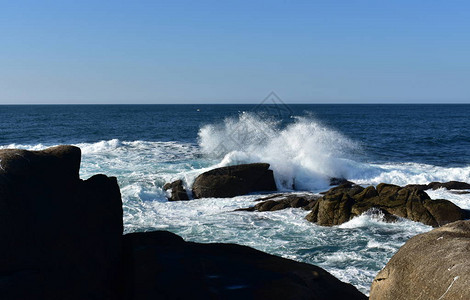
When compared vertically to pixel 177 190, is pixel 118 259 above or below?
above

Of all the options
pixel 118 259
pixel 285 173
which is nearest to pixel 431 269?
pixel 118 259

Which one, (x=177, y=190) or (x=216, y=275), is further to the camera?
(x=177, y=190)

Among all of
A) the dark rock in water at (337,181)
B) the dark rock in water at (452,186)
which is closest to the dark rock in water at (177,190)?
the dark rock in water at (337,181)

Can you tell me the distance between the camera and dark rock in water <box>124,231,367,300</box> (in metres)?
5.59

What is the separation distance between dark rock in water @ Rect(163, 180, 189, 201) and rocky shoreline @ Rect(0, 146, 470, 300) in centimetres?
1172

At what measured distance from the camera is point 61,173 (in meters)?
6.15

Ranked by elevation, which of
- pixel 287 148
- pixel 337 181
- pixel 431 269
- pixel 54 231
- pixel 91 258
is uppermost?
pixel 54 231

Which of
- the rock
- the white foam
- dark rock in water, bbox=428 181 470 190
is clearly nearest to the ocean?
the white foam

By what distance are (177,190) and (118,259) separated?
13.2 metres

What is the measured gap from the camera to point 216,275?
6062 millimetres

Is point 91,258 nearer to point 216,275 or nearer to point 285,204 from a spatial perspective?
point 216,275

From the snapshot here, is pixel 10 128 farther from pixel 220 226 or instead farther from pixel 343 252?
pixel 343 252

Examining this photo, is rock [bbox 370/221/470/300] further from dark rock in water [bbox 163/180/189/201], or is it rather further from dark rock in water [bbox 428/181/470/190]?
dark rock in water [bbox 428/181/470/190]

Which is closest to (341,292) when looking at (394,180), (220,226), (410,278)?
(410,278)
